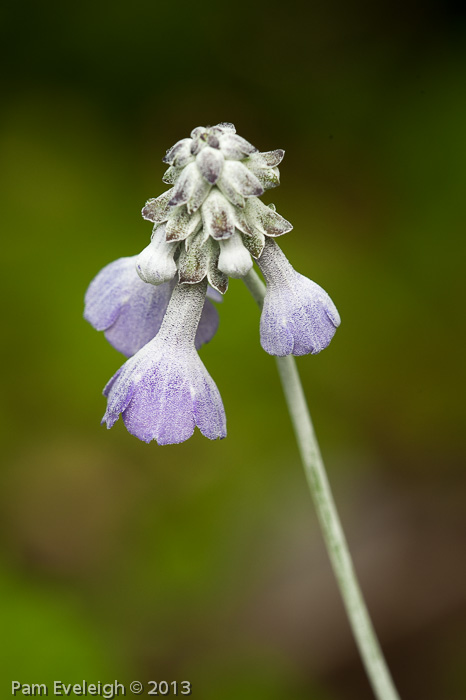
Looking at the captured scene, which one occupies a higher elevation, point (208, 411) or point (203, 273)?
point (203, 273)

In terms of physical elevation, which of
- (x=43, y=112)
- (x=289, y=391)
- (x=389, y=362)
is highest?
(x=43, y=112)

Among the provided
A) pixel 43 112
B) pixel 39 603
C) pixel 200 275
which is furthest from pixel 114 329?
pixel 43 112

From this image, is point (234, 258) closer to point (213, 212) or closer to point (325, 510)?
point (213, 212)

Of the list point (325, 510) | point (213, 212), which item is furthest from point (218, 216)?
point (325, 510)

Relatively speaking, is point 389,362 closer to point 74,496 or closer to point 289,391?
point 74,496

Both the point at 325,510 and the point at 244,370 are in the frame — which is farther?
the point at 244,370

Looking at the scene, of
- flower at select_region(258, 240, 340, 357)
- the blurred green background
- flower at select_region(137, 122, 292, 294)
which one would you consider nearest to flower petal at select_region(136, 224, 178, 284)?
flower at select_region(137, 122, 292, 294)

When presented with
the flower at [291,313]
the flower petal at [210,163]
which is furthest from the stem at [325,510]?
the flower petal at [210,163]
